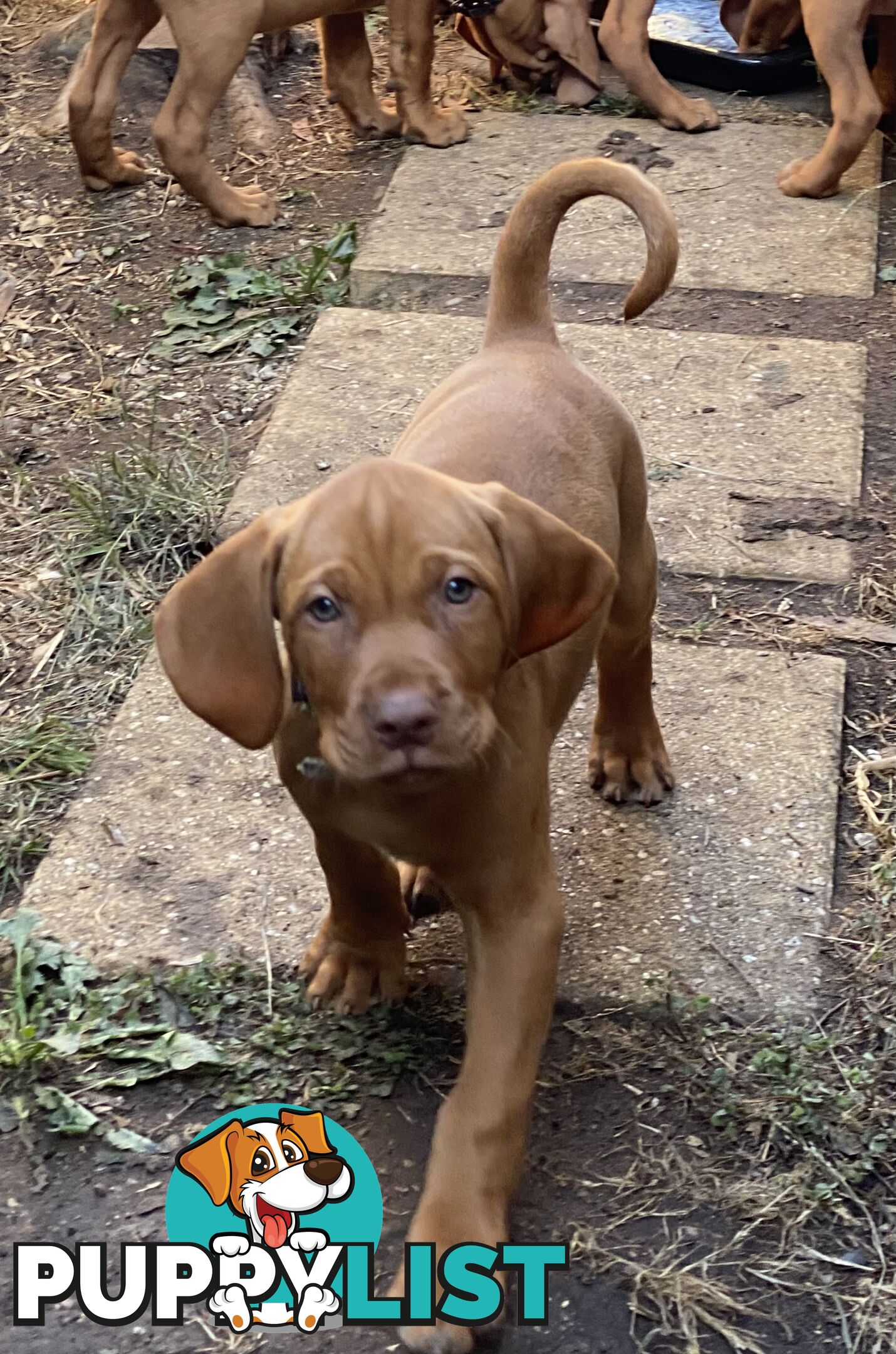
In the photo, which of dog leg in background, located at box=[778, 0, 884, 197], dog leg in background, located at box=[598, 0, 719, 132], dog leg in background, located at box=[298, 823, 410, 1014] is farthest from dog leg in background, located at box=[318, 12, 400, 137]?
dog leg in background, located at box=[298, 823, 410, 1014]

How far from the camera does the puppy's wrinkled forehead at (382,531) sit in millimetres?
2119

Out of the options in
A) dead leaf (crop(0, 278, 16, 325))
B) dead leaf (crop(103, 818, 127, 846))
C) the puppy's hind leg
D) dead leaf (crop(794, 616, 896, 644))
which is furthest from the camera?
dead leaf (crop(0, 278, 16, 325))

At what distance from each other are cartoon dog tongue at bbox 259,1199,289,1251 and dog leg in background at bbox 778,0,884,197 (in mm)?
4335

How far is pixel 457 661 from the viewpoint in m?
2.15

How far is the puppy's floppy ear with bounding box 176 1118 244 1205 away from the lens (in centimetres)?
A: 250

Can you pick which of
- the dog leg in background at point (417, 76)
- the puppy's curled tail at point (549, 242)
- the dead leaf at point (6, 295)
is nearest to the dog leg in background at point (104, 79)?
the dead leaf at point (6, 295)

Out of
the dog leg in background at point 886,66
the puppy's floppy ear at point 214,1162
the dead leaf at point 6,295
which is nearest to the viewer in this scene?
the puppy's floppy ear at point 214,1162

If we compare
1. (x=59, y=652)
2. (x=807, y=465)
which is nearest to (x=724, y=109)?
(x=807, y=465)

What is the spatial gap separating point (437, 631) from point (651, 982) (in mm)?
1033

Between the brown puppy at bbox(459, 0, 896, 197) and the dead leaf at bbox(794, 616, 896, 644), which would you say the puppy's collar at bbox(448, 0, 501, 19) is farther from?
the dead leaf at bbox(794, 616, 896, 644)

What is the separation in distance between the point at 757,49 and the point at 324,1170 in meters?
5.32

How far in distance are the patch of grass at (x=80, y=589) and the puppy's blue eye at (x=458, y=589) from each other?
57.0 inches

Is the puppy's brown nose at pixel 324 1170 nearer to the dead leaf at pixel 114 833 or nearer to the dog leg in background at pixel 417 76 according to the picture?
the dead leaf at pixel 114 833

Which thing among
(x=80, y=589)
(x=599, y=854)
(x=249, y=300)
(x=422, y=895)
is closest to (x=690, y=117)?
(x=249, y=300)
